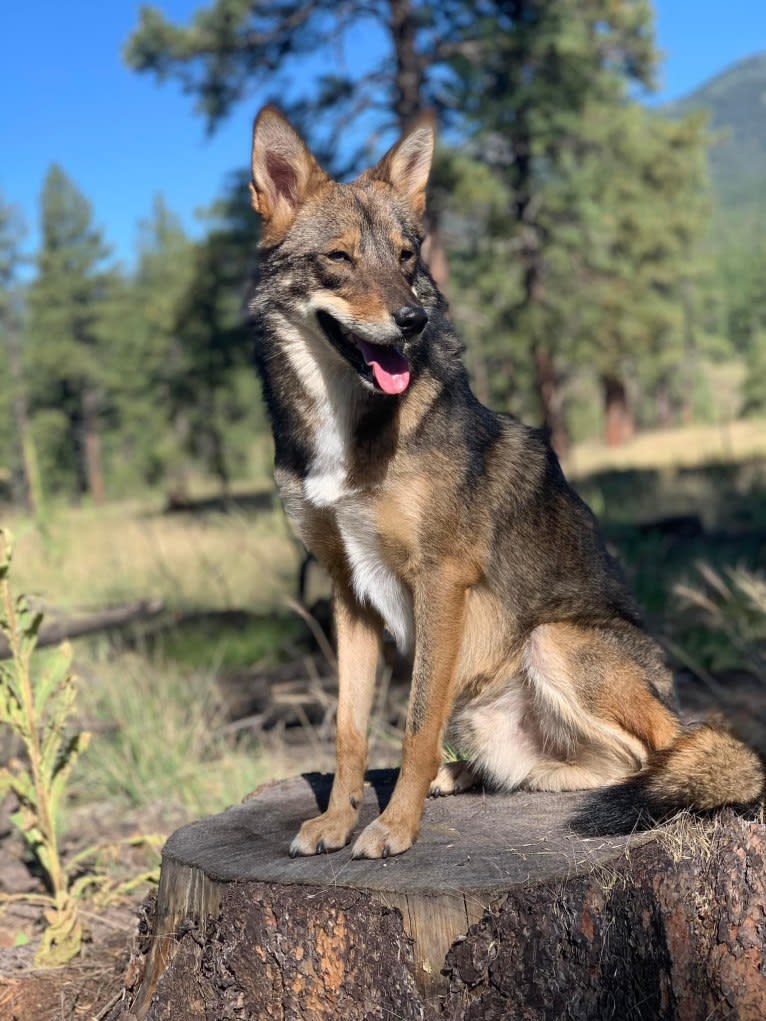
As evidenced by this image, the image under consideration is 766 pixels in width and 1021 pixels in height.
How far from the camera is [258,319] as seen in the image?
373cm

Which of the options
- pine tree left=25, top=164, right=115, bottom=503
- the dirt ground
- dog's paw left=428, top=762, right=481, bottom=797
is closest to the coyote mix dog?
dog's paw left=428, top=762, right=481, bottom=797

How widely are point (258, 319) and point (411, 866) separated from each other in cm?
205

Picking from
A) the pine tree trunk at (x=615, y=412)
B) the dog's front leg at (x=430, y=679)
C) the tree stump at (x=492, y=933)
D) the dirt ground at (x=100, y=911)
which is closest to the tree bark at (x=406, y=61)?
the dirt ground at (x=100, y=911)

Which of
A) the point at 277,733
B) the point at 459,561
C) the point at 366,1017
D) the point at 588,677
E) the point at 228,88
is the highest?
the point at 228,88

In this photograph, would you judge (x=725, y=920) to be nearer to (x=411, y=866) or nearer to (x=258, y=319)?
(x=411, y=866)

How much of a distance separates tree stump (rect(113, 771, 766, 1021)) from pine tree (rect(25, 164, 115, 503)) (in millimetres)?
55445

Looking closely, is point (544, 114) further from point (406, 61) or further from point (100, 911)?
point (100, 911)

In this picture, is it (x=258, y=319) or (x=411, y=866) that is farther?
(x=258, y=319)

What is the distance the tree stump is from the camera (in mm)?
2504

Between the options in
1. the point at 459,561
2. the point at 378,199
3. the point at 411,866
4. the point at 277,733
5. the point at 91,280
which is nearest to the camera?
the point at 411,866

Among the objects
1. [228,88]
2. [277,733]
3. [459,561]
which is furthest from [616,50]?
[459,561]

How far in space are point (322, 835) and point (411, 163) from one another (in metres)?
2.53

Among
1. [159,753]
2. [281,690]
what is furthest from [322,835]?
[281,690]

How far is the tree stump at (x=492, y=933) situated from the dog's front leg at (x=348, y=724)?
0.65 feet
